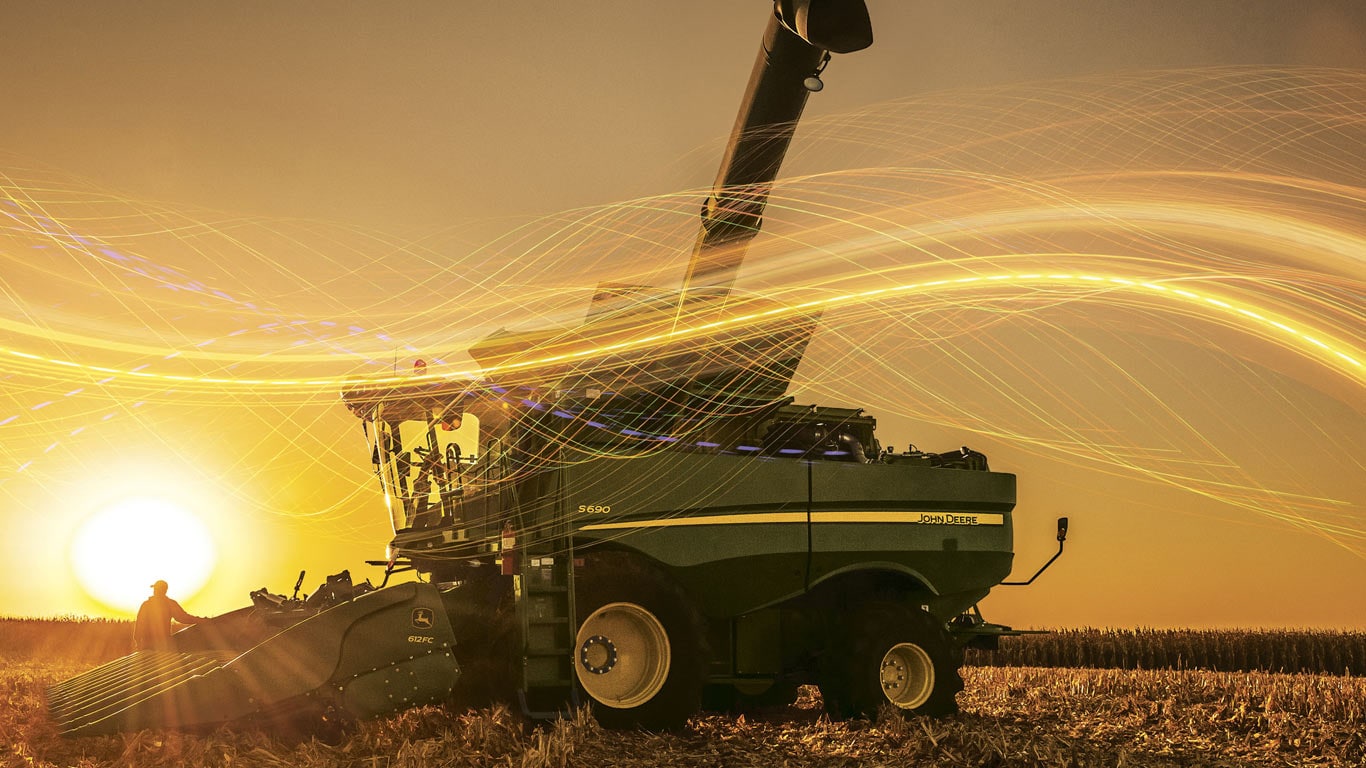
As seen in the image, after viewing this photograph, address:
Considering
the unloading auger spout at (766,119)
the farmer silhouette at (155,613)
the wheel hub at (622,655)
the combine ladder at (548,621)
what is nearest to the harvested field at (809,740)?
the combine ladder at (548,621)

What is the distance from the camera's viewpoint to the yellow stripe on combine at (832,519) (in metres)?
11.5

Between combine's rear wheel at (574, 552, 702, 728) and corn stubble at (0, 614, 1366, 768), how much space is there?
1.10 ft

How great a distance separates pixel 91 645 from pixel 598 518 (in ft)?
70.6

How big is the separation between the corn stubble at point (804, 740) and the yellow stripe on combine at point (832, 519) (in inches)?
83.4

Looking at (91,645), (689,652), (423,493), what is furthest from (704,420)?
(91,645)

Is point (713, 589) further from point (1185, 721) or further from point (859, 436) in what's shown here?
point (1185, 721)

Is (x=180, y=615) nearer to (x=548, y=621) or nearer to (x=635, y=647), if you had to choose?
(x=548, y=621)

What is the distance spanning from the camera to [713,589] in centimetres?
1173

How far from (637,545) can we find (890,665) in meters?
3.65

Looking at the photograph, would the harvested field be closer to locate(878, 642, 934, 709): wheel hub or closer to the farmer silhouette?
locate(878, 642, 934, 709): wheel hub

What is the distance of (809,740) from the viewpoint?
10.8 meters

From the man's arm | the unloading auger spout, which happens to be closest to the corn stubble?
the man's arm

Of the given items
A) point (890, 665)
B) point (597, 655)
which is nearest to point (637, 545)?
point (597, 655)

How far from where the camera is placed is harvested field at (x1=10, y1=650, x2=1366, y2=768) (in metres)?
9.18
